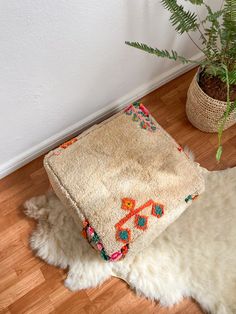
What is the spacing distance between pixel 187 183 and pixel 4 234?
30.7 inches

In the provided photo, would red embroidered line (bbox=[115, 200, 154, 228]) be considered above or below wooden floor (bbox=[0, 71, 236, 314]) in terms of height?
above

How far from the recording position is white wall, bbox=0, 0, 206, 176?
0.84 m

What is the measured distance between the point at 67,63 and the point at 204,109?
23.1 inches

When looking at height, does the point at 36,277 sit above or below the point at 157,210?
below

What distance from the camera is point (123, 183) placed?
1059 mm

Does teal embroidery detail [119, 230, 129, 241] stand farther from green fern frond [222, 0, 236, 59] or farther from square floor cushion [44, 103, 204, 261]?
green fern frond [222, 0, 236, 59]

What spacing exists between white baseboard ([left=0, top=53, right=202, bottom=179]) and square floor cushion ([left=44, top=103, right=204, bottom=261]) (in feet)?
0.70

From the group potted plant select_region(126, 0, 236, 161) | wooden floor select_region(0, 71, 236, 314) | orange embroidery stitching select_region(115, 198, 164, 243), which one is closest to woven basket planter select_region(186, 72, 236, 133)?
potted plant select_region(126, 0, 236, 161)

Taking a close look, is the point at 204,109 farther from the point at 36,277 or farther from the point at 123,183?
the point at 36,277

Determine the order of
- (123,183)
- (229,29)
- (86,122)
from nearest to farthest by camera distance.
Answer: (229,29)
(123,183)
(86,122)

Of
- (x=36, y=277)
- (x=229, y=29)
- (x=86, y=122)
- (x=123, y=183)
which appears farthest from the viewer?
(x=86, y=122)

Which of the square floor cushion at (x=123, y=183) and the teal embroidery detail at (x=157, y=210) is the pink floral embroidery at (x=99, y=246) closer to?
the square floor cushion at (x=123, y=183)

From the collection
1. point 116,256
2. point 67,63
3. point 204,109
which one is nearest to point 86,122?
point 67,63

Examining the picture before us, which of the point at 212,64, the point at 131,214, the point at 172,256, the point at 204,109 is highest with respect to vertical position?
the point at 212,64
